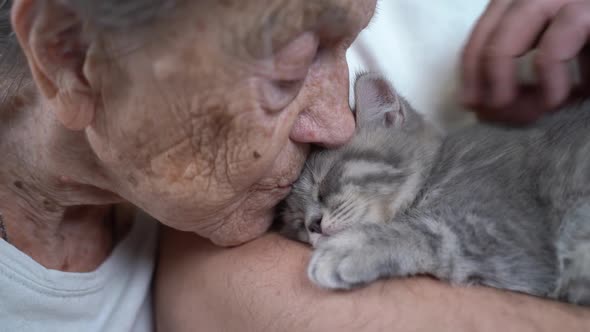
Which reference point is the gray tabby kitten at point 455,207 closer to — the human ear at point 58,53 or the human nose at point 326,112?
the human nose at point 326,112

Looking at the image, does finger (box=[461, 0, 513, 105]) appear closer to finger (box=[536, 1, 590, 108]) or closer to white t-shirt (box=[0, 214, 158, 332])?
finger (box=[536, 1, 590, 108])

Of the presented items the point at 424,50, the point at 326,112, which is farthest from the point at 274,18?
the point at 424,50

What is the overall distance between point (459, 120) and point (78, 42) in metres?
1.17

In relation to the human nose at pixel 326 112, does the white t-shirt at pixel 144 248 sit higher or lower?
lower

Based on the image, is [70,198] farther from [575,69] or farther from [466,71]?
[575,69]

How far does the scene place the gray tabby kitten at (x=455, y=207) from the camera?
0.99 meters

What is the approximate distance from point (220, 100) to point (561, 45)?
768mm

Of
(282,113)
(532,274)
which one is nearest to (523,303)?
(532,274)

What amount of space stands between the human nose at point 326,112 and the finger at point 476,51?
0.38 metres

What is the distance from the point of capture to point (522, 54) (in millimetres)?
1219

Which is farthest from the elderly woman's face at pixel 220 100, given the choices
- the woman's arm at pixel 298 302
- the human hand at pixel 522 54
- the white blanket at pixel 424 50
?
the white blanket at pixel 424 50

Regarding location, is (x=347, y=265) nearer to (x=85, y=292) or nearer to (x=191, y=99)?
(x=191, y=99)

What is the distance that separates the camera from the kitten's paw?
38.7 inches

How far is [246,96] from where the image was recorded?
79cm
